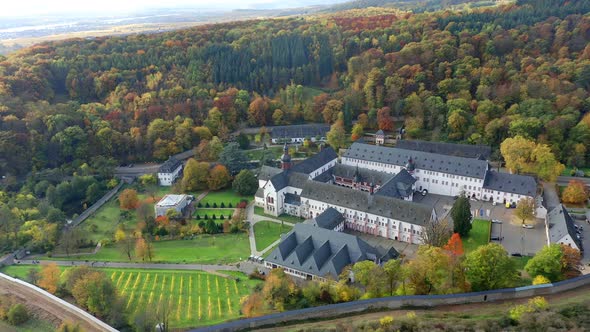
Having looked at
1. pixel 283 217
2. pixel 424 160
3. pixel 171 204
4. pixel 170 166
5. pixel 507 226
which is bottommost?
pixel 507 226

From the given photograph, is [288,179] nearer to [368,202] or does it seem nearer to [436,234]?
[368,202]

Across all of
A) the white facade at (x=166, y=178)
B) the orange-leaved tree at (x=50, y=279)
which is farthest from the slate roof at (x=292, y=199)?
the orange-leaved tree at (x=50, y=279)

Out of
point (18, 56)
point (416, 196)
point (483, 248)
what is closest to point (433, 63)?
point (416, 196)

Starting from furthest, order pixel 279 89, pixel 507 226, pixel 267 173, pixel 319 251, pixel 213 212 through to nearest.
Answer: pixel 279 89 → pixel 267 173 → pixel 213 212 → pixel 507 226 → pixel 319 251

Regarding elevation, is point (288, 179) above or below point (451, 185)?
above

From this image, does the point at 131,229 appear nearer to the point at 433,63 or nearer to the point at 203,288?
the point at 203,288

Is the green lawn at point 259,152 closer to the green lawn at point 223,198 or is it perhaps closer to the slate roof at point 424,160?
the green lawn at point 223,198

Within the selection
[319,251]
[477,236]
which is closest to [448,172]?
[477,236]
